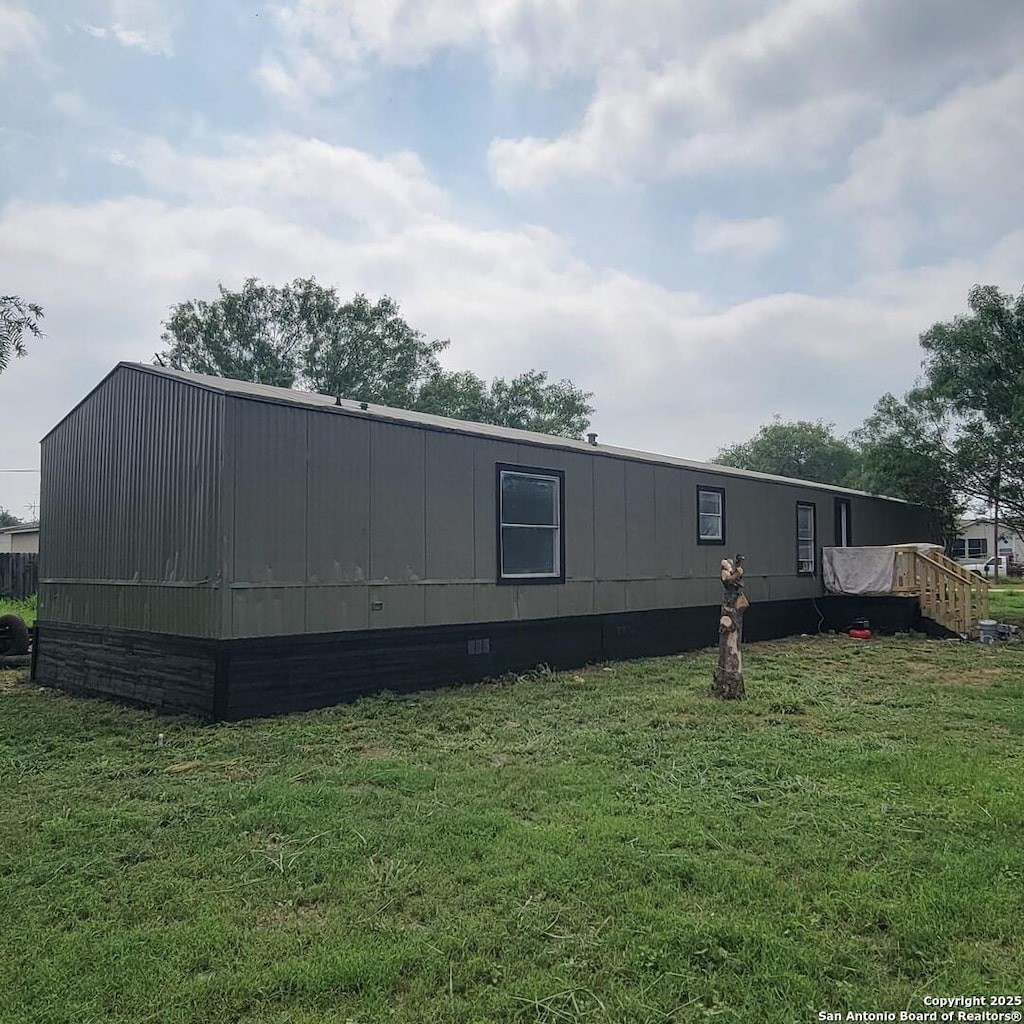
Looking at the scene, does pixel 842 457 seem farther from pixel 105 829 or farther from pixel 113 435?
pixel 105 829

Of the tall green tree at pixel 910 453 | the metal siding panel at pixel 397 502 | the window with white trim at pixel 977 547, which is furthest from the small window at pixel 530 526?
the window with white trim at pixel 977 547

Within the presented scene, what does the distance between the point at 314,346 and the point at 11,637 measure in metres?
16.7

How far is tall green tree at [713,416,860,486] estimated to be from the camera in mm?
35188

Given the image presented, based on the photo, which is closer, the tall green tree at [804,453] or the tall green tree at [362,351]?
the tall green tree at [362,351]

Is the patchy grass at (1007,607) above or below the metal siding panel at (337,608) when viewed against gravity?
below

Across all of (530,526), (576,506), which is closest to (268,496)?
(530,526)

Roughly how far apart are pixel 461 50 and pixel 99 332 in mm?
8674

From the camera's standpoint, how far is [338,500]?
718 centimetres

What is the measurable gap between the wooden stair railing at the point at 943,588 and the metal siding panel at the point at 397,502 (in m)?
9.44

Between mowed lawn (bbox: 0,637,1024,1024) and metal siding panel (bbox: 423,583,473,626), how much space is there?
203 centimetres

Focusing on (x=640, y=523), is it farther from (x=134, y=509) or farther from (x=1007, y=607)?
(x=1007, y=607)

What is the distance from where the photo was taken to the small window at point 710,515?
466 inches

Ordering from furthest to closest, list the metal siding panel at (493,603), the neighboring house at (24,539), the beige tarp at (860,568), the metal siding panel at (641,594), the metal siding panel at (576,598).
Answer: the neighboring house at (24,539), the beige tarp at (860,568), the metal siding panel at (641,594), the metal siding panel at (576,598), the metal siding panel at (493,603)

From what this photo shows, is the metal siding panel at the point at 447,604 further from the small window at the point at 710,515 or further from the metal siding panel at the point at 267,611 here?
the small window at the point at 710,515
